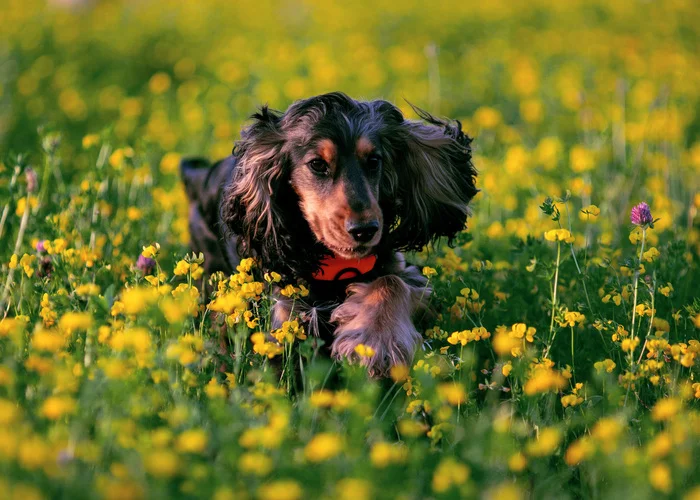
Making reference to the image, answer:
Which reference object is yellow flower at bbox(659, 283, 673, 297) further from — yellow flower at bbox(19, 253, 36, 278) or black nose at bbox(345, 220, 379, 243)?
yellow flower at bbox(19, 253, 36, 278)

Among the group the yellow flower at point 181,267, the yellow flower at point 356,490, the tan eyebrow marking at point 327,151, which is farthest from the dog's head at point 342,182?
the yellow flower at point 356,490

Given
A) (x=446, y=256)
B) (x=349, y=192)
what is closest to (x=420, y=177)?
(x=446, y=256)

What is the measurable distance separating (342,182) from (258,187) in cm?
47

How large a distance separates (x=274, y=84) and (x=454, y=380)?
516 centimetres

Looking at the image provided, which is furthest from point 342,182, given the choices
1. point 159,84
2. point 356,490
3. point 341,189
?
point 159,84

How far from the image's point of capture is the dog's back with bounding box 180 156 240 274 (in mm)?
4082

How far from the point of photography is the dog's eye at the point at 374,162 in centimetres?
337

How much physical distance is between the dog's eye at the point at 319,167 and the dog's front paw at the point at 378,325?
458 millimetres

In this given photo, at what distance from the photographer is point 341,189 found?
10.5ft

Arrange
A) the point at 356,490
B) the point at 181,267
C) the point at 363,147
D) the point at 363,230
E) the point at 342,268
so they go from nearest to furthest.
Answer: the point at 356,490 < the point at 181,267 < the point at 363,230 < the point at 363,147 < the point at 342,268

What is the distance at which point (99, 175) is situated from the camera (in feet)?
13.3

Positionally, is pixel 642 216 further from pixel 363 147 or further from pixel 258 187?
pixel 258 187

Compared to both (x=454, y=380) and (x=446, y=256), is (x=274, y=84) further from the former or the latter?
(x=454, y=380)

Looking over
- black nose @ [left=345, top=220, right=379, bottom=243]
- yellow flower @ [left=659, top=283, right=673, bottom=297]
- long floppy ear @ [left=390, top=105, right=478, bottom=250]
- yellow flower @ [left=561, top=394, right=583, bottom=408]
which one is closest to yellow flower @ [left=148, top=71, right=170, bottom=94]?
long floppy ear @ [left=390, top=105, right=478, bottom=250]
